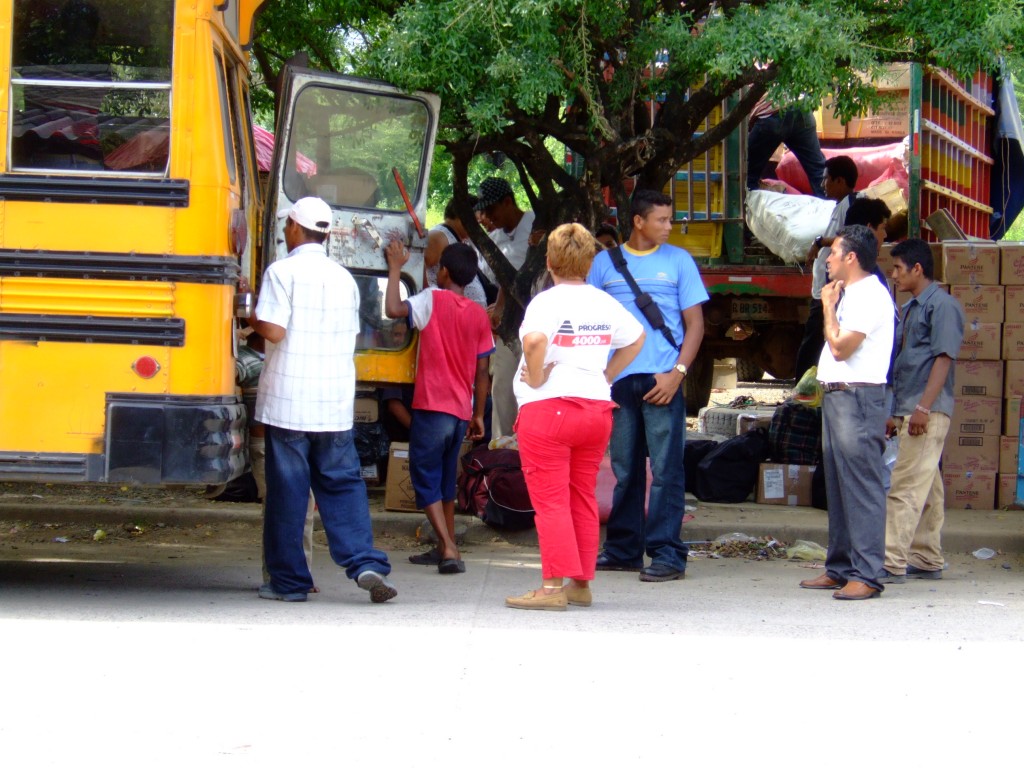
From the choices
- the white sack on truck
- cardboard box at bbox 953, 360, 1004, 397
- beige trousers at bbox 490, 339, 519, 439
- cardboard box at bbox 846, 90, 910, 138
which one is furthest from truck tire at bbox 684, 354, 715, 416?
cardboard box at bbox 953, 360, 1004, 397

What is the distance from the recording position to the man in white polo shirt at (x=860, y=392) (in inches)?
244

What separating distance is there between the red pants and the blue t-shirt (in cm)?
90

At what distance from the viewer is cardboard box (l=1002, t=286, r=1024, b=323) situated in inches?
340

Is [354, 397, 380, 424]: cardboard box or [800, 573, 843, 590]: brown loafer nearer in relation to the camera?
[800, 573, 843, 590]: brown loafer

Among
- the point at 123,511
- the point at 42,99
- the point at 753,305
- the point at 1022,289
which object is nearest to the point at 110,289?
the point at 42,99

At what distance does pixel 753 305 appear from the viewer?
36.1ft

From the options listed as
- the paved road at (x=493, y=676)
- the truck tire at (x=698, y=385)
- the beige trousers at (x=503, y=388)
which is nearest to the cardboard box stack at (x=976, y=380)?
the paved road at (x=493, y=676)

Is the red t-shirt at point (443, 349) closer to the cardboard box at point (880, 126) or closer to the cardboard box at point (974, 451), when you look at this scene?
the cardboard box at point (974, 451)

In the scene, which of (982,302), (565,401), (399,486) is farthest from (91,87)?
(982,302)

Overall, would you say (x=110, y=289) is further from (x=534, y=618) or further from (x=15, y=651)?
(x=534, y=618)

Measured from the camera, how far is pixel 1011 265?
8633 millimetres

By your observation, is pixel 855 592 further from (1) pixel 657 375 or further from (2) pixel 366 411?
(2) pixel 366 411

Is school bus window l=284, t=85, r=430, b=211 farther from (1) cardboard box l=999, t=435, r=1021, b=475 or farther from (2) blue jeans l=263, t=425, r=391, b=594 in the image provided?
(1) cardboard box l=999, t=435, r=1021, b=475

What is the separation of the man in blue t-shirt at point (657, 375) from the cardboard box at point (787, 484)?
2172mm
